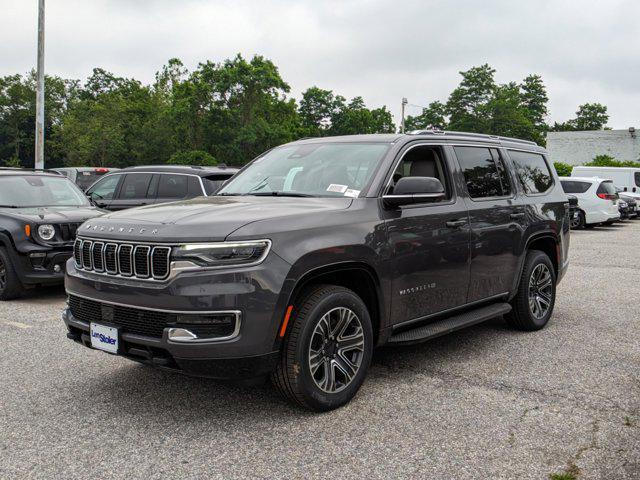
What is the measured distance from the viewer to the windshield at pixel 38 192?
8586 mm

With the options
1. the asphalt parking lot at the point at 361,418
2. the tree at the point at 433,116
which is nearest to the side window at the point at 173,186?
the asphalt parking lot at the point at 361,418

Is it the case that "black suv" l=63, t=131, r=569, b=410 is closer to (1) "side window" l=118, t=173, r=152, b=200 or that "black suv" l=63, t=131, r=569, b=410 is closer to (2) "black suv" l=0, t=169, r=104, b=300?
(2) "black suv" l=0, t=169, r=104, b=300

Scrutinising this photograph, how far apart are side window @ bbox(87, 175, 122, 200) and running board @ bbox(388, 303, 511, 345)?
26.8ft

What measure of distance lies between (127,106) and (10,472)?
60.4 m

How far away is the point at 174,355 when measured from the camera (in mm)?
3607

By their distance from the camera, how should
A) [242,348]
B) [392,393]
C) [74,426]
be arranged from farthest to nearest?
[392,393], [74,426], [242,348]

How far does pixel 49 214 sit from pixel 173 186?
8.84 ft

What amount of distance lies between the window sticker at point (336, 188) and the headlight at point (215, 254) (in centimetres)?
117

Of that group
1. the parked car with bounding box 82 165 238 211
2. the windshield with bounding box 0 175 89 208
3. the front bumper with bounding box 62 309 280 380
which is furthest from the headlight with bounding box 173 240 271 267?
the parked car with bounding box 82 165 238 211

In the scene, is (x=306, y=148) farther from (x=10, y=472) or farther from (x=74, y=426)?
(x=10, y=472)

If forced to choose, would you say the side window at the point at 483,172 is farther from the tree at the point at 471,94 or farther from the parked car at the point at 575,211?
the tree at the point at 471,94

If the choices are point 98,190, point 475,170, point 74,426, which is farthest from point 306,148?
point 98,190

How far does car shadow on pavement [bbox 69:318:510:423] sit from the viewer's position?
4086mm

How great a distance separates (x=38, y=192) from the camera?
8930 mm
